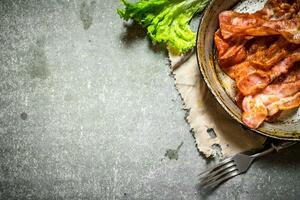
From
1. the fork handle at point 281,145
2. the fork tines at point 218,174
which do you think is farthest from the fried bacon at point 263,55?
the fork tines at point 218,174

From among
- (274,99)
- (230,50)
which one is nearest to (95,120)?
(230,50)

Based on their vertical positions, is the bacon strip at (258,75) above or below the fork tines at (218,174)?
above

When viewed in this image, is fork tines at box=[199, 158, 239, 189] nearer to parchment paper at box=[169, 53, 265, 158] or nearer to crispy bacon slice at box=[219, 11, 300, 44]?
parchment paper at box=[169, 53, 265, 158]

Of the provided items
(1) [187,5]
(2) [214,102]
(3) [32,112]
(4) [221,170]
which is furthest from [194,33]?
(3) [32,112]

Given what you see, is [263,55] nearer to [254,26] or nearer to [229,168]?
[254,26]

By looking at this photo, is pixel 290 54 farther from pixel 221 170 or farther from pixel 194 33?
pixel 221 170

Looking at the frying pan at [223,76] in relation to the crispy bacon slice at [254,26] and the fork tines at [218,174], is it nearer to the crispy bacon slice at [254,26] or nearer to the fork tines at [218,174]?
the crispy bacon slice at [254,26]
